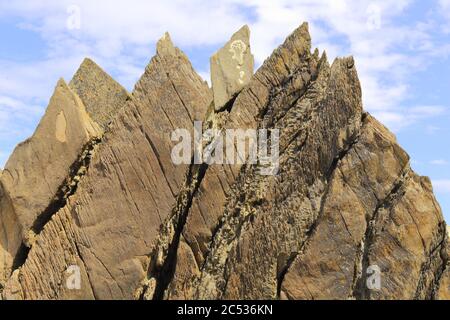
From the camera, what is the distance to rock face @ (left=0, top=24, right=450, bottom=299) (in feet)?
83.4

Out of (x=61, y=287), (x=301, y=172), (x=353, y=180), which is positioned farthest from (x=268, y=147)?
(x=61, y=287)

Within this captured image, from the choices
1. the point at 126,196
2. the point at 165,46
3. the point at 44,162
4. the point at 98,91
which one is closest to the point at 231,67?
the point at 165,46

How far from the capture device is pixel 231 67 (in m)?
28.9

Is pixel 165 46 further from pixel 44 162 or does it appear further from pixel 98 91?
pixel 44 162

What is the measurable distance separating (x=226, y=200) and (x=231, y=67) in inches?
205

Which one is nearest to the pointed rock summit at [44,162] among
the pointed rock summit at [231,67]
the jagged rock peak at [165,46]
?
the jagged rock peak at [165,46]

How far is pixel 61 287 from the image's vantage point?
93.2ft

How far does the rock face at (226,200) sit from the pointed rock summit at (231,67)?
0.17ft

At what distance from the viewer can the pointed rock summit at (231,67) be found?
2856cm

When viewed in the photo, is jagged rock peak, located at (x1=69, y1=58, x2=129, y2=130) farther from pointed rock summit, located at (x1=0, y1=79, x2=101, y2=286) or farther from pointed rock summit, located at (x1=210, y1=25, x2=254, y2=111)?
pointed rock summit, located at (x1=210, y1=25, x2=254, y2=111)

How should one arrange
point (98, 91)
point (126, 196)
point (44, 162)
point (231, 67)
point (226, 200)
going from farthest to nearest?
1. point (98, 91)
2. point (44, 162)
3. point (231, 67)
4. point (126, 196)
5. point (226, 200)

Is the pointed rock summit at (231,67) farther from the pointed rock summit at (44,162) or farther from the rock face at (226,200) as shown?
the pointed rock summit at (44,162)

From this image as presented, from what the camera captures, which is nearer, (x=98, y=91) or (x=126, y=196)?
(x=126, y=196)

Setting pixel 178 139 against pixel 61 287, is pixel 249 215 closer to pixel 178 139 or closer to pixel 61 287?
pixel 178 139
